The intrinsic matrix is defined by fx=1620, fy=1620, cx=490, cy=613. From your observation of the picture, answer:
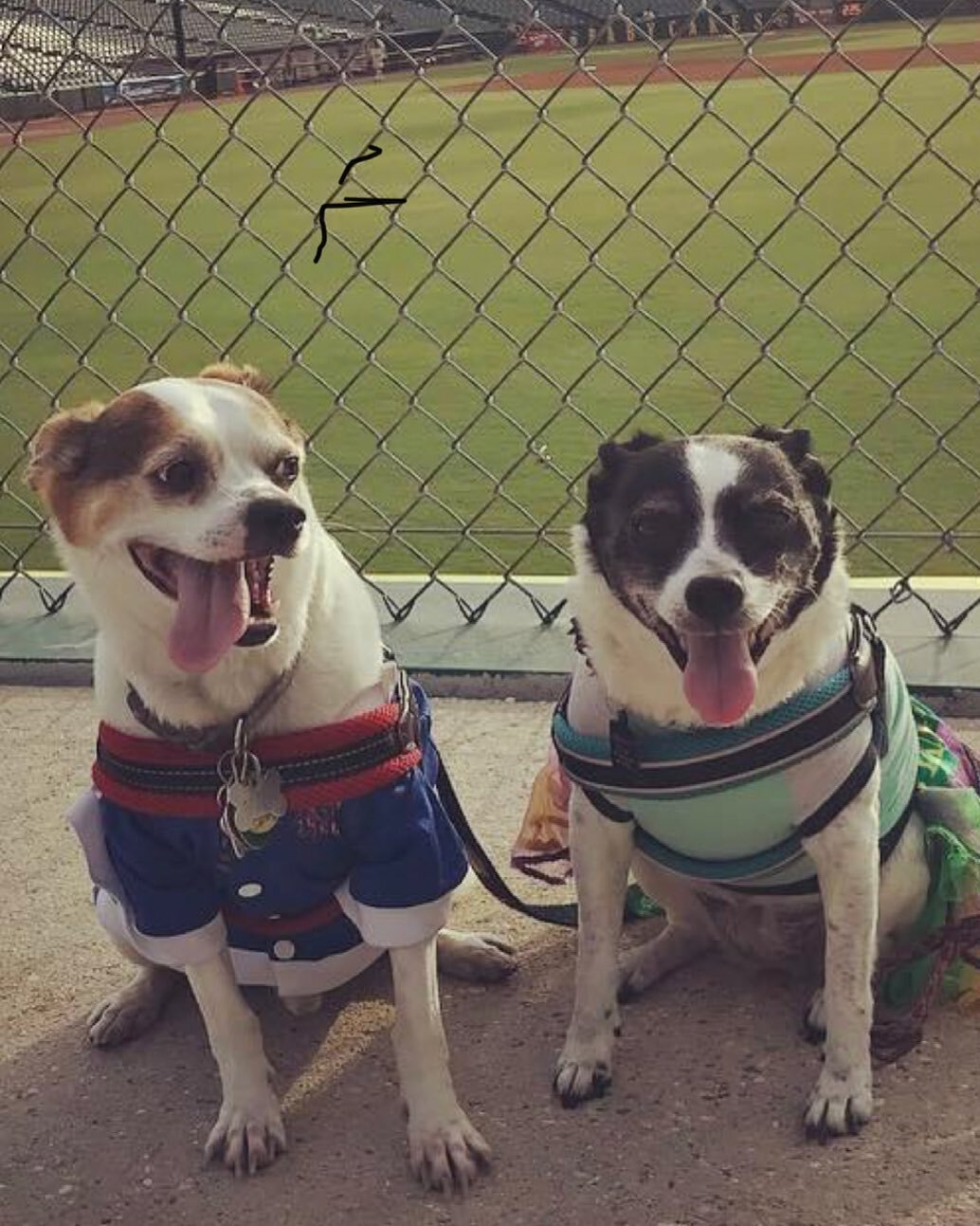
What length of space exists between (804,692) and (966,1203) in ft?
2.14

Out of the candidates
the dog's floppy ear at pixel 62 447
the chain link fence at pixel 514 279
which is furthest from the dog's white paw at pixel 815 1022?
the chain link fence at pixel 514 279

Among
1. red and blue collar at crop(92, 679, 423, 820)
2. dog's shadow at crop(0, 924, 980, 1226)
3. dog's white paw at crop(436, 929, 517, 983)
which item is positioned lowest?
dog's white paw at crop(436, 929, 517, 983)

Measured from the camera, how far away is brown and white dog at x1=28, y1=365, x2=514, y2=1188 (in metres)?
2.01

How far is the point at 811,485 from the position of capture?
6.91ft

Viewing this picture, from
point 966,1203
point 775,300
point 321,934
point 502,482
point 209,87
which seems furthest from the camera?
point 775,300

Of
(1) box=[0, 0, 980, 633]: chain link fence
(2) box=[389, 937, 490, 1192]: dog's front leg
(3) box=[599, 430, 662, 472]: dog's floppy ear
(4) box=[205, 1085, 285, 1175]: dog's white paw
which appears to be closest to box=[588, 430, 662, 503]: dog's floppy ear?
(3) box=[599, 430, 662, 472]: dog's floppy ear

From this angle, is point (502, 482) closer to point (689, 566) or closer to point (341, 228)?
point (689, 566)

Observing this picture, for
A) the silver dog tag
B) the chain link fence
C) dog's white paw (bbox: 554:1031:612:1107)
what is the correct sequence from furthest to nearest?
the chain link fence, dog's white paw (bbox: 554:1031:612:1107), the silver dog tag

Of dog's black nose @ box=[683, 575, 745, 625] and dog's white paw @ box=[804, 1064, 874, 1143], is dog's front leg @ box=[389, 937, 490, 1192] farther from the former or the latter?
dog's black nose @ box=[683, 575, 745, 625]

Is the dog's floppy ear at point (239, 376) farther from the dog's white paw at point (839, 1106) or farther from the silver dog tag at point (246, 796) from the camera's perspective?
the dog's white paw at point (839, 1106)

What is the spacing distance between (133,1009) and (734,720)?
1.06 m

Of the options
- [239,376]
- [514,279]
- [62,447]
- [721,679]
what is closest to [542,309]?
[514,279]

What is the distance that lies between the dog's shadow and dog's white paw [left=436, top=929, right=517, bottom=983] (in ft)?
0.07

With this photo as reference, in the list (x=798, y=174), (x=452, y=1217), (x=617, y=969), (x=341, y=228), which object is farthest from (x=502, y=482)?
(x=798, y=174)
